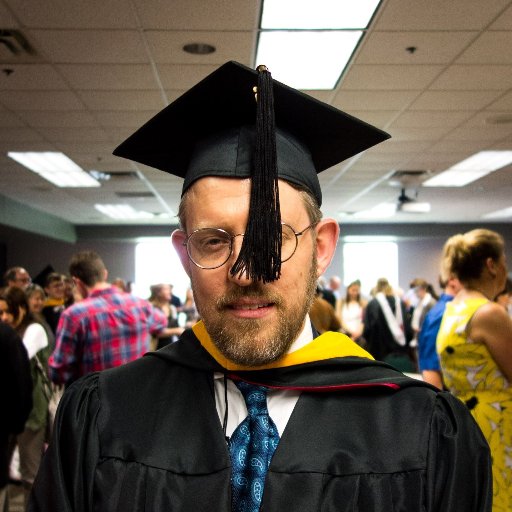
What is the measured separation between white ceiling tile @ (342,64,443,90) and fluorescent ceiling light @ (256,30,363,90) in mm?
128

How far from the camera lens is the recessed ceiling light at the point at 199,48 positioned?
4316 millimetres

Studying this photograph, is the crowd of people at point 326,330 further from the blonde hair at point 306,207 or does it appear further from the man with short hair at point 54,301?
the blonde hair at point 306,207

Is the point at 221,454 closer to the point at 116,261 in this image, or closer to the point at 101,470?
the point at 101,470

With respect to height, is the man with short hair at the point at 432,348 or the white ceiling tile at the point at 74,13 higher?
the white ceiling tile at the point at 74,13

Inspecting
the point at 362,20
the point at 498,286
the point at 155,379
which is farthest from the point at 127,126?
the point at 155,379

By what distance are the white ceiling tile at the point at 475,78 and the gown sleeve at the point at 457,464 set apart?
402 cm

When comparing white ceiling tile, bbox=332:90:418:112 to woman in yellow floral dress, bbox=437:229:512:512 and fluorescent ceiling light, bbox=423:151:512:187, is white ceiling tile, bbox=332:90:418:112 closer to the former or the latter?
fluorescent ceiling light, bbox=423:151:512:187

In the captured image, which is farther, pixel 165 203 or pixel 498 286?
pixel 165 203

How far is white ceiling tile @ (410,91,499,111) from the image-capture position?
541 centimetres

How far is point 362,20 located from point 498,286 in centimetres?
188

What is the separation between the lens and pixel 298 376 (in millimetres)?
1241

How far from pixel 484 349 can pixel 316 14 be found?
218cm

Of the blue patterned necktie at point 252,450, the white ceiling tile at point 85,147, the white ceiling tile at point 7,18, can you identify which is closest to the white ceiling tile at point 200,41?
the white ceiling tile at point 7,18

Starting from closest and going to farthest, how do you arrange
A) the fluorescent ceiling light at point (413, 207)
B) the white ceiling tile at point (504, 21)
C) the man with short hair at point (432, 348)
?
the man with short hair at point (432, 348), the white ceiling tile at point (504, 21), the fluorescent ceiling light at point (413, 207)
